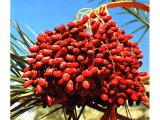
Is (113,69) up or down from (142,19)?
down

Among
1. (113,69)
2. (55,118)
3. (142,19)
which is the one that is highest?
(142,19)
